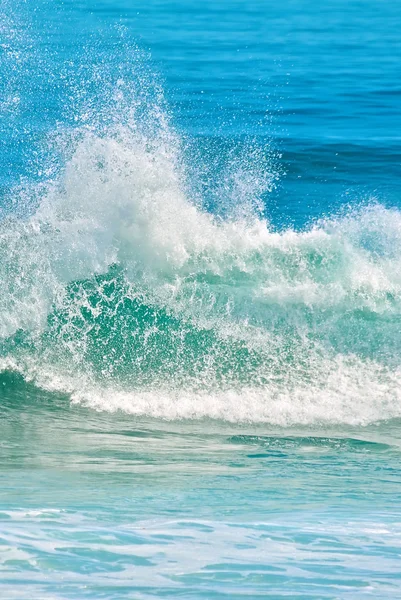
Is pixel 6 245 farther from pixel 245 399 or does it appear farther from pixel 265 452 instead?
pixel 265 452

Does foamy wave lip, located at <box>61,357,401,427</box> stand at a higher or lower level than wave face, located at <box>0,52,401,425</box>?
lower

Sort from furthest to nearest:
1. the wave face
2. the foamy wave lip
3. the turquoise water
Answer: the wave face, the foamy wave lip, the turquoise water

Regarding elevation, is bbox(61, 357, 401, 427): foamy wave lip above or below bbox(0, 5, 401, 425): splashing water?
below

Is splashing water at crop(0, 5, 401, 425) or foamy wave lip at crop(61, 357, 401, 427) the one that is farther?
splashing water at crop(0, 5, 401, 425)

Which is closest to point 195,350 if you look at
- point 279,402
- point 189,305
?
point 189,305

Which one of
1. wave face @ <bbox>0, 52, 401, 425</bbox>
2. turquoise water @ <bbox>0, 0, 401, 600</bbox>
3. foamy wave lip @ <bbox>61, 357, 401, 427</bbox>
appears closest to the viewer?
turquoise water @ <bbox>0, 0, 401, 600</bbox>

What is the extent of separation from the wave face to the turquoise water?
2 cm

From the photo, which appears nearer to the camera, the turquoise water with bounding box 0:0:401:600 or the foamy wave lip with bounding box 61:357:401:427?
the turquoise water with bounding box 0:0:401:600

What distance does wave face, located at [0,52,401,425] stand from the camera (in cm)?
866

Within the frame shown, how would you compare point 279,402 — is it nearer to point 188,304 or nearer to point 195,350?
point 195,350

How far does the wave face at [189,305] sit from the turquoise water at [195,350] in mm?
23

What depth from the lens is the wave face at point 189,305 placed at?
28.4 feet

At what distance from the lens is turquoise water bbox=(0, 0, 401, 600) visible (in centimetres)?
479

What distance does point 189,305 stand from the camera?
945 centimetres
